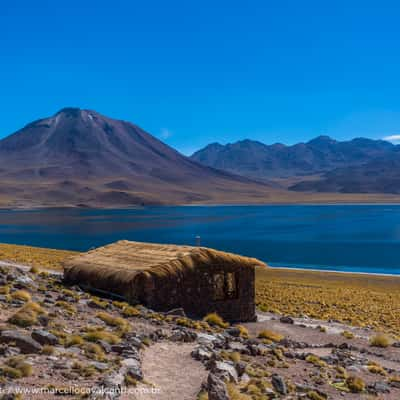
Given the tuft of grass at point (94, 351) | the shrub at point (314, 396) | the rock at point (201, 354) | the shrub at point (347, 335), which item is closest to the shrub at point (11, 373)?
the tuft of grass at point (94, 351)

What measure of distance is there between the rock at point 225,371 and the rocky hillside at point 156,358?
0.8 inches

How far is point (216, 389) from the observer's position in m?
7.14

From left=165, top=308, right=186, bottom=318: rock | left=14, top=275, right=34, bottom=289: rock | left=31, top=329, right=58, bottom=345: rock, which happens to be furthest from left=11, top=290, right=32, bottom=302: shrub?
left=165, top=308, right=186, bottom=318: rock

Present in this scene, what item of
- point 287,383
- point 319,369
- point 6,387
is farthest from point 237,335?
point 6,387

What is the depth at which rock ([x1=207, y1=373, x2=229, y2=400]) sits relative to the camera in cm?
704

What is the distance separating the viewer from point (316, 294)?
27.6 m

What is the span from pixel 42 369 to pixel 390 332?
588 inches

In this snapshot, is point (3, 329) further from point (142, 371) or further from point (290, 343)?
point (290, 343)

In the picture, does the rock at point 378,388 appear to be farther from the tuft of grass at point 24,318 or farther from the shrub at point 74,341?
the tuft of grass at point 24,318

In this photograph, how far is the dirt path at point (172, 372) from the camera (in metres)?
7.40

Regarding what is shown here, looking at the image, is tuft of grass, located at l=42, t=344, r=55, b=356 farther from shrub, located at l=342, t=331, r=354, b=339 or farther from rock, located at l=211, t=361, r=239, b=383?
shrub, located at l=342, t=331, r=354, b=339

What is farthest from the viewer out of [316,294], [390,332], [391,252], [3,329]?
[391,252]

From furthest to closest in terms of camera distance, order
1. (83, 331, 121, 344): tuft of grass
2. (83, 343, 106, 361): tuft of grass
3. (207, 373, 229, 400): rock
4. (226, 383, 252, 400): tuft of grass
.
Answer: (83, 331, 121, 344): tuft of grass, (83, 343, 106, 361): tuft of grass, (226, 383, 252, 400): tuft of grass, (207, 373, 229, 400): rock

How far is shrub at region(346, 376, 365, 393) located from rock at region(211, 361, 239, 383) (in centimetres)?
245
